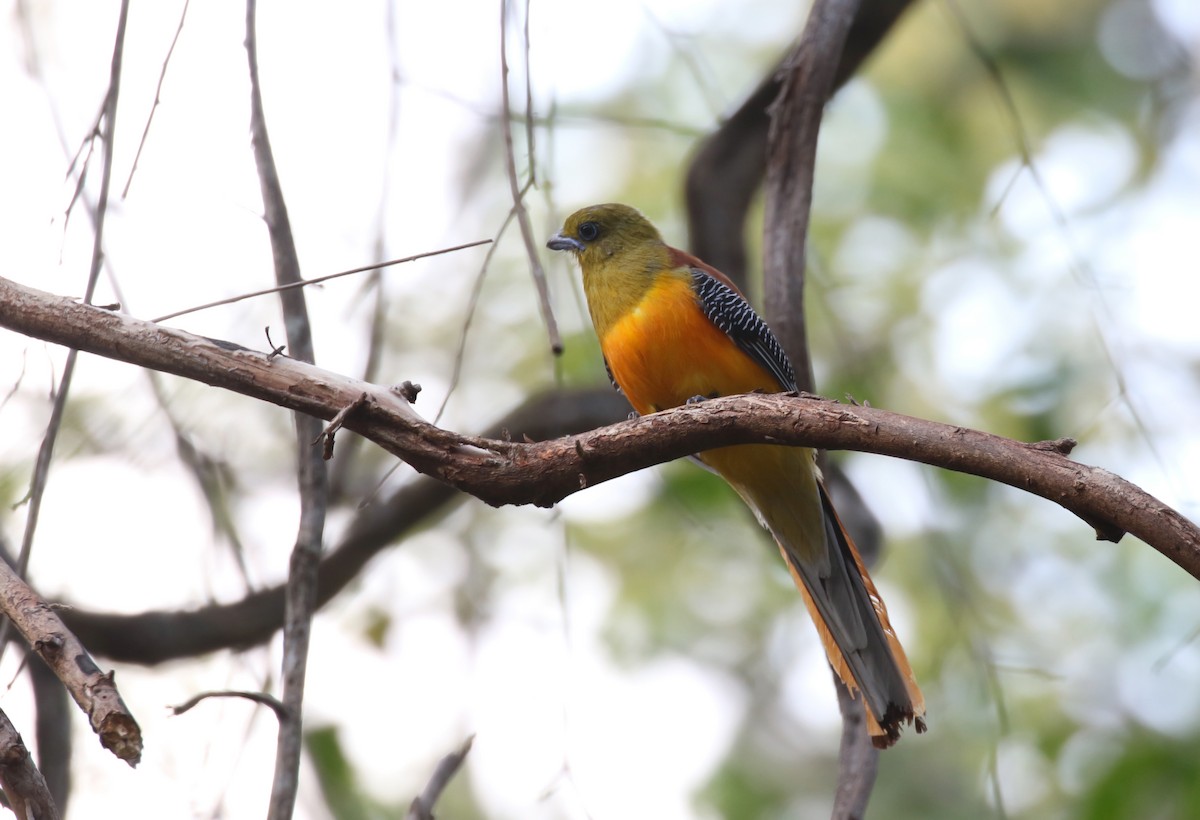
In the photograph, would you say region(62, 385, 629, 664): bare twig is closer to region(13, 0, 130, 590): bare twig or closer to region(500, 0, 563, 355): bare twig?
region(13, 0, 130, 590): bare twig

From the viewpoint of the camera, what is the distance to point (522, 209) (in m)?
2.99

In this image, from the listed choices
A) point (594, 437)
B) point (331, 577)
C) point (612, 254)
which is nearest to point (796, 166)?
point (612, 254)

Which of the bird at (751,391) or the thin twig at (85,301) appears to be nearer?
the thin twig at (85,301)

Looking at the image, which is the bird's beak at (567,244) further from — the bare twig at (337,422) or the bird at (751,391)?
the bare twig at (337,422)

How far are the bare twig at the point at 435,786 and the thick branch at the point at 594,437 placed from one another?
105 centimetres

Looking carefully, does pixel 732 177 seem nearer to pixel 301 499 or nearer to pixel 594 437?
pixel 301 499

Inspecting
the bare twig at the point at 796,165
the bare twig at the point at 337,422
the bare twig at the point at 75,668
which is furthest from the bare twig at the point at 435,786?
the bare twig at the point at 796,165

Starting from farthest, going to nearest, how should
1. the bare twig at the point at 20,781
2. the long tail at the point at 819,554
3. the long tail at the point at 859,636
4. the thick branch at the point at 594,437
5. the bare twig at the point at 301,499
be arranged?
the long tail at the point at 819,554 < the long tail at the point at 859,636 < the bare twig at the point at 301,499 < the thick branch at the point at 594,437 < the bare twig at the point at 20,781

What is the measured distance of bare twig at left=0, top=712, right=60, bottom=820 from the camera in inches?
90.3

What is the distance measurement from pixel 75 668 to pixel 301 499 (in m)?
1.31

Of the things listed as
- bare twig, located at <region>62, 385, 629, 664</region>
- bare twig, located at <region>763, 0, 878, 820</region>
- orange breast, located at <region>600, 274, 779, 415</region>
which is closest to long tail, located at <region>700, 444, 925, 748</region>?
orange breast, located at <region>600, 274, 779, 415</region>

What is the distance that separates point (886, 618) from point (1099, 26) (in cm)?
633

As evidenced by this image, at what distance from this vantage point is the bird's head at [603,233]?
201 inches

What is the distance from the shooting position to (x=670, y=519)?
8375mm
